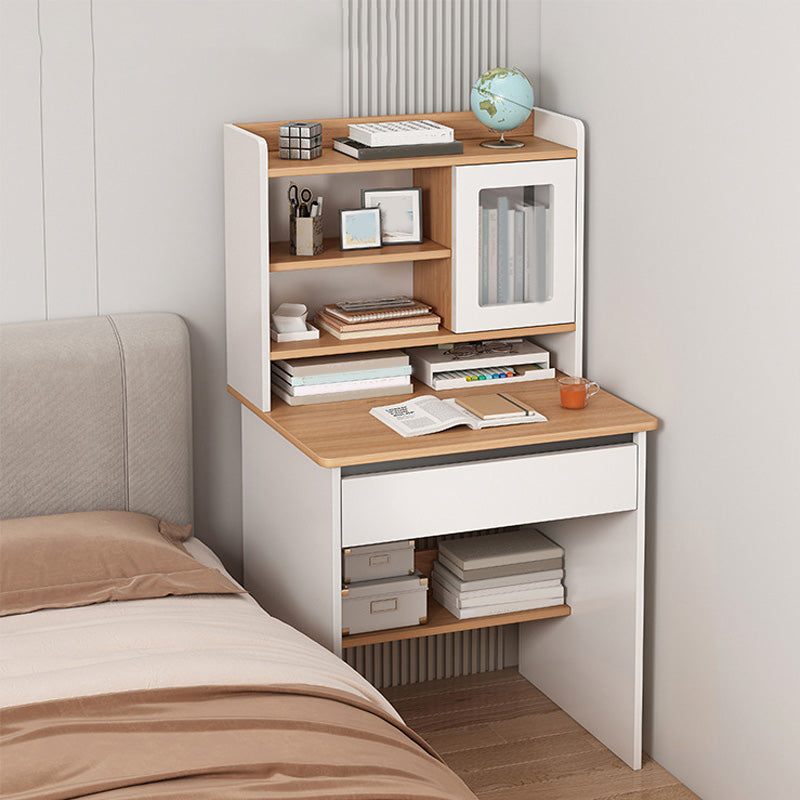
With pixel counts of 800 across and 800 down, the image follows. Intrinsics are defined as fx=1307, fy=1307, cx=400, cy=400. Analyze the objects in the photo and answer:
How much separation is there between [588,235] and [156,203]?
0.99 m

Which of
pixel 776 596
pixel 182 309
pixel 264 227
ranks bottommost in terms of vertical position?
pixel 776 596

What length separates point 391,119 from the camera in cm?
303

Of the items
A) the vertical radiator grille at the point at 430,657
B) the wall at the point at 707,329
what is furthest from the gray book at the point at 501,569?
the vertical radiator grille at the point at 430,657

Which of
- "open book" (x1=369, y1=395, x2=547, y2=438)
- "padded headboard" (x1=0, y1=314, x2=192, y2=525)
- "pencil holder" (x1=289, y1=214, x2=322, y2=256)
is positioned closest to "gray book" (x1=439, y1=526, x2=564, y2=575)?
"open book" (x1=369, y1=395, x2=547, y2=438)

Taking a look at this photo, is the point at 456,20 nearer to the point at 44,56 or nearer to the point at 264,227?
the point at 264,227

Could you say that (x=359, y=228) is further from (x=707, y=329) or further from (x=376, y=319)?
(x=707, y=329)

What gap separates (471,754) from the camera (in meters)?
3.01

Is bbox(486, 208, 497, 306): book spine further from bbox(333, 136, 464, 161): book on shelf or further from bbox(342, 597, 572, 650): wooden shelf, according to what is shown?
bbox(342, 597, 572, 650): wooden shelf

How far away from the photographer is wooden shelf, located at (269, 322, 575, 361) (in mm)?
2844

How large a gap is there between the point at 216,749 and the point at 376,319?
1217mm

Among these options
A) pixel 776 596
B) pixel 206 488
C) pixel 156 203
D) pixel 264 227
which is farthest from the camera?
pixel 206 488

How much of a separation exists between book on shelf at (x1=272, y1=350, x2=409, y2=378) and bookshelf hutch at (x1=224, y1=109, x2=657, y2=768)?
0.13 feet

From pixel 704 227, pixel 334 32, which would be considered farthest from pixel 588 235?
pixel 334 32

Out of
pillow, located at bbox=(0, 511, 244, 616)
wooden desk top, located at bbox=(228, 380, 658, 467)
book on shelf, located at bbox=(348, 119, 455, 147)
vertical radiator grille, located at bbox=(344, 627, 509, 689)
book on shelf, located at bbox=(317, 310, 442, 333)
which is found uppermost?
book on shelf, located at bbox=(348, 119, 455, 147)
